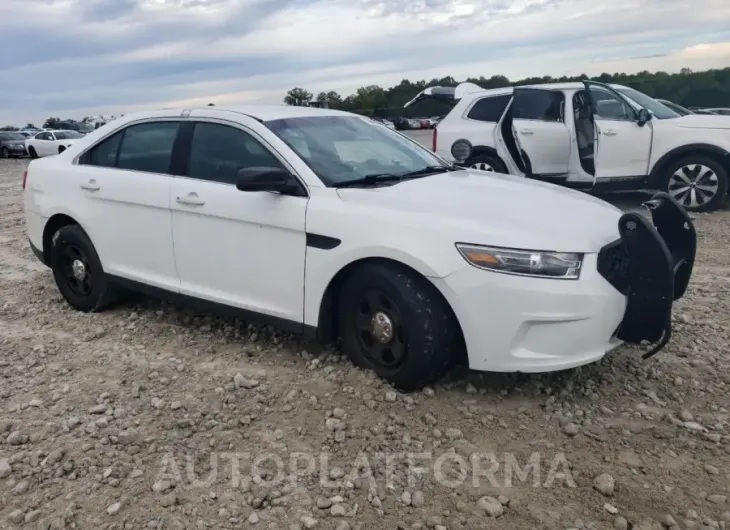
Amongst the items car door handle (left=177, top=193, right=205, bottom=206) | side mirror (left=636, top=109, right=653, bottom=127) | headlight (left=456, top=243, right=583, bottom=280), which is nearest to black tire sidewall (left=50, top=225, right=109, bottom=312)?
car door handle (left=177, top=193, right=205, bottom=206)

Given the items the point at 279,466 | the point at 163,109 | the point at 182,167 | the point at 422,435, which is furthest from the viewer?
the point at 163,109

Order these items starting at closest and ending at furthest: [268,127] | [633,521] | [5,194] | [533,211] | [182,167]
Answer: [633,521], [533,211], [268,127], [182,167], [5,194]

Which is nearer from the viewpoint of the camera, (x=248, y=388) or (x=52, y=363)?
(x=248, y=388)

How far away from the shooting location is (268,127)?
4.12 m

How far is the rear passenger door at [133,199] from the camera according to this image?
177 inches

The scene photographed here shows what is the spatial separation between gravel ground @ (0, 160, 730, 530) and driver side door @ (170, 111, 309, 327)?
0.45 meters

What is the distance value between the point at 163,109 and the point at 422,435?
10.1 ft

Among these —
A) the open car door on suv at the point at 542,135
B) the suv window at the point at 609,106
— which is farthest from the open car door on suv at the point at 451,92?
the suv window at the point at 609,106

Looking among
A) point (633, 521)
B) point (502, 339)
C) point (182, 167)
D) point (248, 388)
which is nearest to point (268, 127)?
point (182, 167)

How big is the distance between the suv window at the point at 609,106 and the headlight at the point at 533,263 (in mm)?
6265

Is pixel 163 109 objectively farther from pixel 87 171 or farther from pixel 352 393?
pixel 352 393

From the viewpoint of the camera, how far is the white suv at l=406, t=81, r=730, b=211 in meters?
8.59

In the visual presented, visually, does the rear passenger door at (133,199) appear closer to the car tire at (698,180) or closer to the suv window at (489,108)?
the suv window at (489,108)

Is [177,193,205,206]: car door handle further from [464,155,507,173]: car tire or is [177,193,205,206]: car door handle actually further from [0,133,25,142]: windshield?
[0,133,25,142]: windshield
